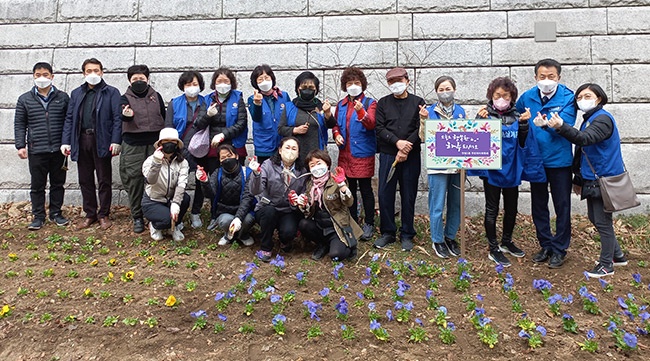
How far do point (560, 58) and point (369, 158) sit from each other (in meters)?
3.47

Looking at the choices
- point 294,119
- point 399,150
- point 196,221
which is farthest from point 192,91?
point 399,150

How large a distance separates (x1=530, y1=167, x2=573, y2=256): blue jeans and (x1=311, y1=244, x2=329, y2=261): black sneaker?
7.80 feet

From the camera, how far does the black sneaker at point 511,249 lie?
534 cm

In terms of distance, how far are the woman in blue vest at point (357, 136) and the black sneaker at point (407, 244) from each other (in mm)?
471

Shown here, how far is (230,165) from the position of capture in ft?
18.2

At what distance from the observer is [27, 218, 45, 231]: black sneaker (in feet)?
20.8

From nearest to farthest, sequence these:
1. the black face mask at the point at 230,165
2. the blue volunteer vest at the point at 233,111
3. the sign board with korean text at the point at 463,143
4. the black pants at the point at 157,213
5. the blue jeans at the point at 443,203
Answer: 1. the sign board with korean text at the point at 463,143
2. the blue jeans at the point at 443,203
3. the black face mask at the point at 230,165
4. the black pants at the point at 157,213
5. the blue volunteer vest at the point at 233,111

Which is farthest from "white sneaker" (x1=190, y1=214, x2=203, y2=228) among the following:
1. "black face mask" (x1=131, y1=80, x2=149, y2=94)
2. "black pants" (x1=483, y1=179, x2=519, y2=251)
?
"black pants" (x1=483, y1=179, x2=519, y2=251)

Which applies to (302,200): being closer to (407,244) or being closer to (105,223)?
(407,244)

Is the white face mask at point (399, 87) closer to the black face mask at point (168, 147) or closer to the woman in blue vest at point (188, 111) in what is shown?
the woman in blue vest at point (188, 111)

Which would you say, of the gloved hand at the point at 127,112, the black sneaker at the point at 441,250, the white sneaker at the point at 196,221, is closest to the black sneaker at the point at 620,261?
the black sneaker at the point at 441,250

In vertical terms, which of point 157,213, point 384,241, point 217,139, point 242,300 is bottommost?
point 242,300

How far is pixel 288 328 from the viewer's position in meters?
3.76

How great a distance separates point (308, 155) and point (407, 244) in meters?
1.57
